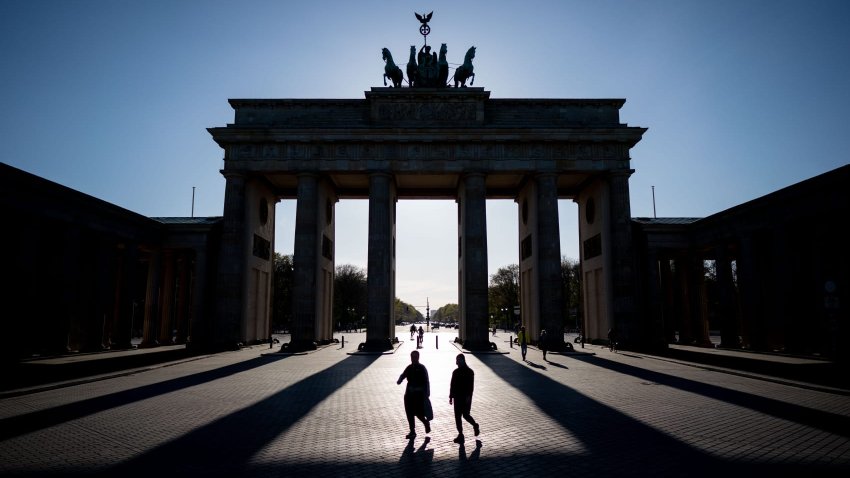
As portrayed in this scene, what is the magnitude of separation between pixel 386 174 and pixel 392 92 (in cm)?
594

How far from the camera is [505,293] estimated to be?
97625 millimetres

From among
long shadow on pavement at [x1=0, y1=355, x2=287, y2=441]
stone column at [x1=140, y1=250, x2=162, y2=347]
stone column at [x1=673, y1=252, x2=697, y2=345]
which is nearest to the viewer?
long shadow on pavement at [x1=0, y1=355, x2=287, y2=441]

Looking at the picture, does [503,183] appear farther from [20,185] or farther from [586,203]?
[20,185]

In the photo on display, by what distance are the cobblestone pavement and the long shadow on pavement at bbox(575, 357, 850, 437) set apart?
2.1 inches

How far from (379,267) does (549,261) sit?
11.6 metres

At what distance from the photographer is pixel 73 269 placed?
90.9 ft

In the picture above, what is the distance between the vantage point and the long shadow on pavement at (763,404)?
10.5 metres

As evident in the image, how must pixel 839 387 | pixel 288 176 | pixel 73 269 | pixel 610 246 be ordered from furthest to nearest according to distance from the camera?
pixel 288 176
pixel 610 246
pixel 73 269
pixel 839 387

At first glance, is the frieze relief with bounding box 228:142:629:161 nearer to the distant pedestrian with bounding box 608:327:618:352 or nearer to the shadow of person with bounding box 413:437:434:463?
the distant pedestrian with bounding box 608:327:618:352

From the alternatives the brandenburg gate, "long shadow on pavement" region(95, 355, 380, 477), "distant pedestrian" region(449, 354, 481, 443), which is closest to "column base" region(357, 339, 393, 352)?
the brandenburg gate

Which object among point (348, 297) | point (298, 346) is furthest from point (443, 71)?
point (348, 297)

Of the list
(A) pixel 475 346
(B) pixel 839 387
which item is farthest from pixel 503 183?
(B) pixel 839 387

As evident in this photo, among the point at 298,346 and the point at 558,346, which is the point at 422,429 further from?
the point at 298,346

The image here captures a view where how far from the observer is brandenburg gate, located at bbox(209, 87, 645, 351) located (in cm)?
3350
